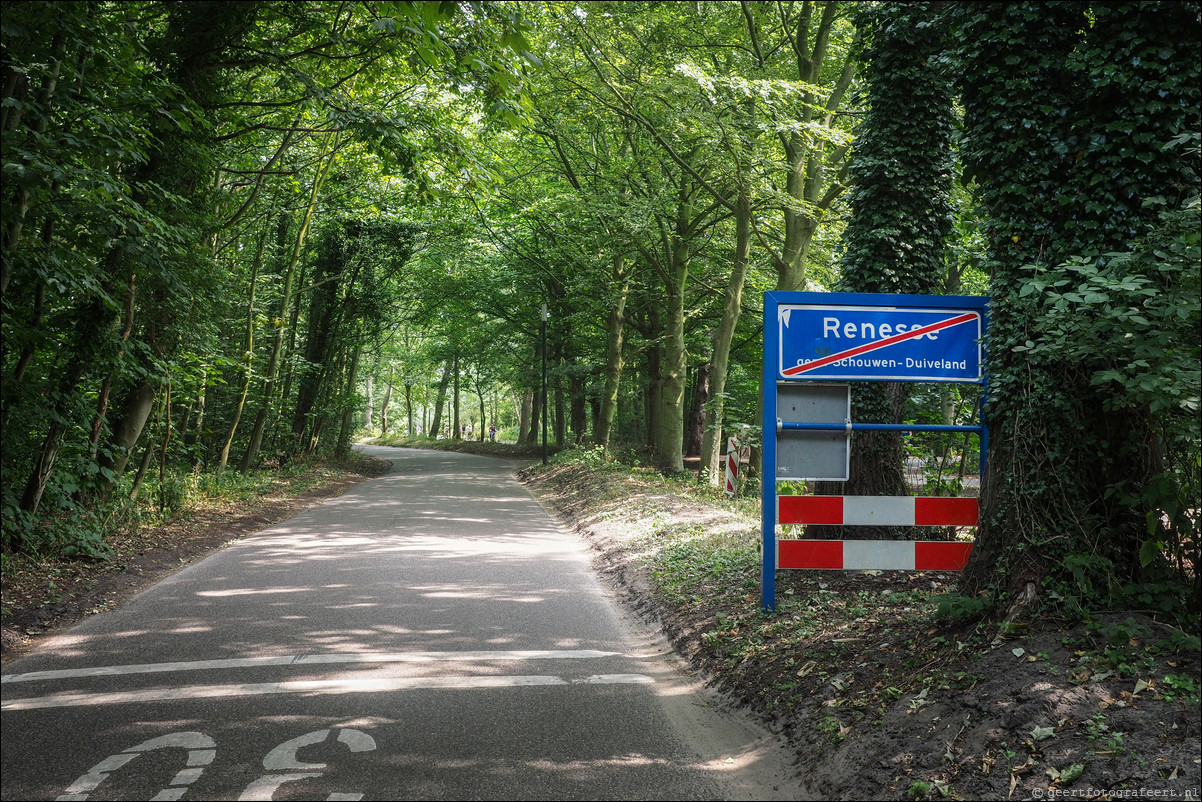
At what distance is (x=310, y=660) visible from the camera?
5547 mm

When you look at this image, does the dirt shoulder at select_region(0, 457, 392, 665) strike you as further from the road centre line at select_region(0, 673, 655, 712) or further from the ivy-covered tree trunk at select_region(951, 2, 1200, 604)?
the ivy-covered tree trunk at select_region(951, 2, 1200, 604)

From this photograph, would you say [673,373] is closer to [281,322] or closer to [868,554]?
[281,322]

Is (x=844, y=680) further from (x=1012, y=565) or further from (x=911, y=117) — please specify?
(x=911, y=117)

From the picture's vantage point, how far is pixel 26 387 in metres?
7.78

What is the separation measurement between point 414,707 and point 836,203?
15658 mm

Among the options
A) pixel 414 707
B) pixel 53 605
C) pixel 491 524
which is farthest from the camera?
pixel 491 524

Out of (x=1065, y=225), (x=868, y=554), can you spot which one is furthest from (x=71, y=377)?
(x=1065, y=225)

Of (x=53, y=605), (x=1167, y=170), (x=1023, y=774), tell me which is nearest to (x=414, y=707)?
(x=1023, y=774)

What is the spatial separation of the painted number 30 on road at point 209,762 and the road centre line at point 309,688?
67 cm

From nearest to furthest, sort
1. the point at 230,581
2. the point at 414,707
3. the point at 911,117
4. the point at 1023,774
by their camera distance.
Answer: the point at 1023,774 → the point at 414,707 → the point at 911,117 → the point at 230,581

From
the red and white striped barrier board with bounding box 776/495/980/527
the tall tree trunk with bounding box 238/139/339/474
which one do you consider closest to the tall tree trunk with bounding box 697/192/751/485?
the tall tree trunk with bounding box 238/139/339/474

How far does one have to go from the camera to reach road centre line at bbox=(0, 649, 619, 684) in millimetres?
5168

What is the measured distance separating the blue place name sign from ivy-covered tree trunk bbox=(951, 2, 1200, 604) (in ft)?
3.53

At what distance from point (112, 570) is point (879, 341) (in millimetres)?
8066
